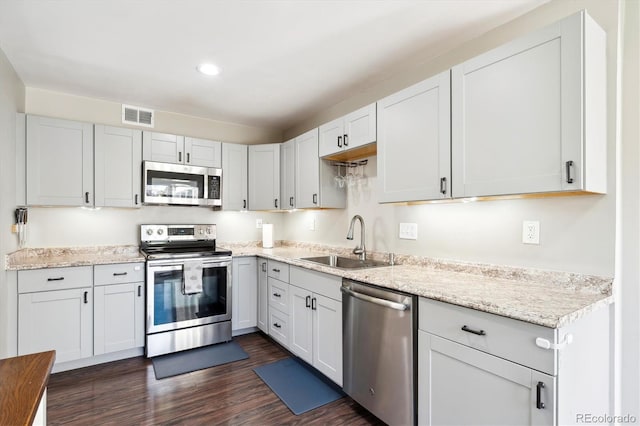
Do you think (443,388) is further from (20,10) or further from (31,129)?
(31,129)

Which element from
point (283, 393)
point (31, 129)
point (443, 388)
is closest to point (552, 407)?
point (443, 388)

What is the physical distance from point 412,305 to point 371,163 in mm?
1576

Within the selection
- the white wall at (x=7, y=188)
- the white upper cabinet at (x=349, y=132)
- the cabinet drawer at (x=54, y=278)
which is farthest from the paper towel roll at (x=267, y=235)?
the white wall at (x=7, y=188)

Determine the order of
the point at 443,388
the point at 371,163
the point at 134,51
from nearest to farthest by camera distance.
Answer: the point at 443,388, the point at 134,51, the point at 371,163

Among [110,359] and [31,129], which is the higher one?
[31,129]

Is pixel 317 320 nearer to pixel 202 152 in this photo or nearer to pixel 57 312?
pixel 57 312

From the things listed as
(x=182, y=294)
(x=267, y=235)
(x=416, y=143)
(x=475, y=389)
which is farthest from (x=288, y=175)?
(x=475, y=389)

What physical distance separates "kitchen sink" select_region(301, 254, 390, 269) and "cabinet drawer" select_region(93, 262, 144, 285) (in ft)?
4.99

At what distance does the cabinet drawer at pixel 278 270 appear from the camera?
2975 millimetres

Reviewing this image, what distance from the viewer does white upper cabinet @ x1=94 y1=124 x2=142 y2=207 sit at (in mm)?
3076

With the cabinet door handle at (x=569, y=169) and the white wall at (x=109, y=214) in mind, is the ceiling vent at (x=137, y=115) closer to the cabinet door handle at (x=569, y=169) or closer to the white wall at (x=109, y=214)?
the white wall at (x=109, y=214)

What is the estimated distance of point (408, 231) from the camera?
257cm

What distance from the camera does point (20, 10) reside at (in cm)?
188

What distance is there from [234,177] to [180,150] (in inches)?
25.7
